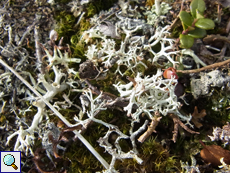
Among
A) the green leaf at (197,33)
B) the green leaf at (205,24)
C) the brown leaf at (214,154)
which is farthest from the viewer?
the green leaf at (197,33)

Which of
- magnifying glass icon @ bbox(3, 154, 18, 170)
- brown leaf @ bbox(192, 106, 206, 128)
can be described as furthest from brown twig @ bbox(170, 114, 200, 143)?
magnifying glass icon @ bbox(3, 154, 18, 170)

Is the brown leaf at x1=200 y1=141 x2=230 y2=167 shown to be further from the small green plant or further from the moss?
the small green plant

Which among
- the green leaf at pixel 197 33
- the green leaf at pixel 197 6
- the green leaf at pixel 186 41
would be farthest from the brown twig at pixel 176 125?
the green leaf at pixel 197 6

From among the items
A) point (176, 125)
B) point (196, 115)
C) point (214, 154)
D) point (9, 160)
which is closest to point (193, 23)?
point (196, 115)

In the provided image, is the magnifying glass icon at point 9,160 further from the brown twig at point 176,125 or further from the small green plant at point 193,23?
the small green plant at point 193,23

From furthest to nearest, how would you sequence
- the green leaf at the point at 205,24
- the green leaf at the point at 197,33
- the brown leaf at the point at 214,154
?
1. the green leaf at the point at 197,33
2. the green leaf at the point at 205,24
3. the brown leaf at the point at 214,154

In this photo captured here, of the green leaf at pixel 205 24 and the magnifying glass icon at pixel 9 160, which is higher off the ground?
the green leaf at pixel 205 24

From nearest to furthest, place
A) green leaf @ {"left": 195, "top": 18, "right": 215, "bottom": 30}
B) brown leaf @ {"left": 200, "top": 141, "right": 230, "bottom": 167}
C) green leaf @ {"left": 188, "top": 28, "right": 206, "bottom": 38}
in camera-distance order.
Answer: brown leaf @ {"left": 200, "top": 141, "right": 230, "bottom": 167}, green leaf @ {"left": 195, "top": 18, "right": 215, "bottom": 30}, green leaf @ {"left": 188, "top": 28, "right": 206, "bottom": 38}
